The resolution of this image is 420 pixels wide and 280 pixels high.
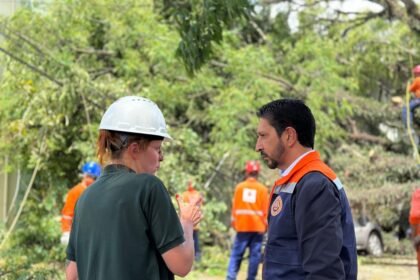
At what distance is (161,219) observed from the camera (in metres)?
2.56

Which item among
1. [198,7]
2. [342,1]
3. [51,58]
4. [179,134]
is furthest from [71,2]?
[198,7]

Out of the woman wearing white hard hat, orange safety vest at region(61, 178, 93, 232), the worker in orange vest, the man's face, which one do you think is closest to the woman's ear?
the woman wearing white hard hat

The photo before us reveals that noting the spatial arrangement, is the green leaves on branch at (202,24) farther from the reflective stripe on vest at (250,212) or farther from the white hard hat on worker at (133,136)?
the reflective stripe on vest at (250,212)

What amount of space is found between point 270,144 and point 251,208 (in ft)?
23.3

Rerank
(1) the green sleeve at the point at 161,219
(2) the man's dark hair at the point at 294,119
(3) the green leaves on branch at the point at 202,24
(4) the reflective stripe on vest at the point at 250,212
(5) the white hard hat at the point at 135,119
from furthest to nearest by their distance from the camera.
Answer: (4) the reflective stripe on vest at the point at 250,212, (3) the green leaves on branch at the point at 202,24, (2) the man's dark hair at the point at 294,119, (5) the white hard hat at the point at 135,119, (1) the green sleeve at the point at 161,219

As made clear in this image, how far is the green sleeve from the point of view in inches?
101

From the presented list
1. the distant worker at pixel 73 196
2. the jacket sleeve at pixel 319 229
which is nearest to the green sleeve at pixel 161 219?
the jacket sleeve at pixel 319 229

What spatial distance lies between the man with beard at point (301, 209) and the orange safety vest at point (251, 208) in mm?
7022

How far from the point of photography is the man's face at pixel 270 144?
316 centimetres

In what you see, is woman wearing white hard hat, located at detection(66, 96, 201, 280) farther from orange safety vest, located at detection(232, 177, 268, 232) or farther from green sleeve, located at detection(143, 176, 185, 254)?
orange safety vest, located at detection(232, 177, 268, 232)

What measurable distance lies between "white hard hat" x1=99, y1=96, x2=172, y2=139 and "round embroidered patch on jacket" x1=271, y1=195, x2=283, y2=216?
616 millimetres

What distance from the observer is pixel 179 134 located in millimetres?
13039

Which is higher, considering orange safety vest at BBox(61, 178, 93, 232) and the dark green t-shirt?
the dark green t-shirt

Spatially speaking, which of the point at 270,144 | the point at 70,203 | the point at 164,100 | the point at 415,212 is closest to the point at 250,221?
the point at 70,203
